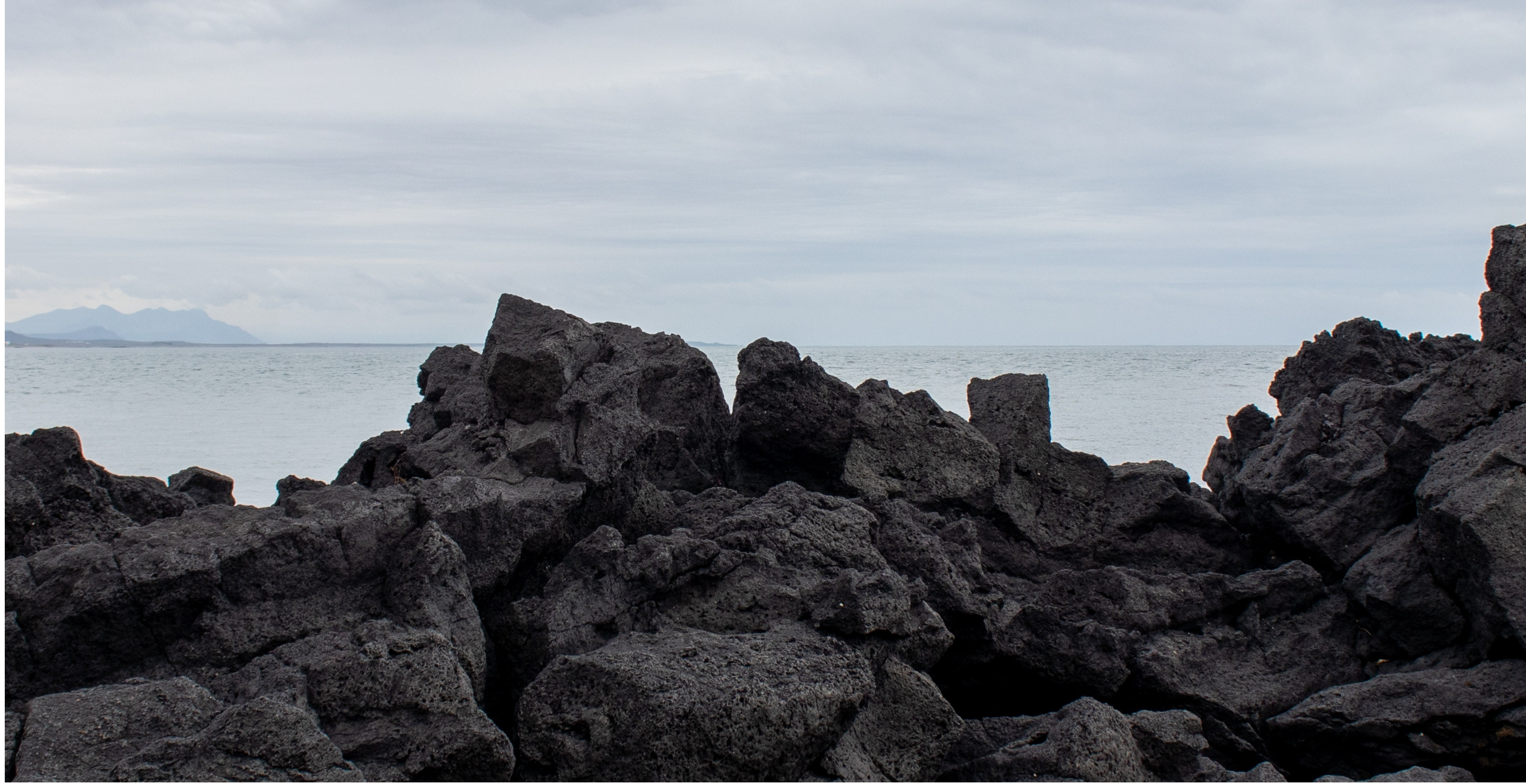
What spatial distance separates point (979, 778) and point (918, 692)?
1.40 feet

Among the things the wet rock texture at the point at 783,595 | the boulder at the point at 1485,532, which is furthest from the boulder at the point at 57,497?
the boulder at the point at 1485,532

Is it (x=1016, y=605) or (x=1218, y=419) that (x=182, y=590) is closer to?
(x=1016, y=605)

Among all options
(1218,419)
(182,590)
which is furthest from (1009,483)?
(1218,419)

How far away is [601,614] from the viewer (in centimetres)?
446

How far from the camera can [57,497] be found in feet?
15.3

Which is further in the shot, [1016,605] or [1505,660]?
[1016,605]

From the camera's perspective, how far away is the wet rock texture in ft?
11.8

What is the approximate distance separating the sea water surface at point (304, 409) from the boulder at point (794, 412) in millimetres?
3424

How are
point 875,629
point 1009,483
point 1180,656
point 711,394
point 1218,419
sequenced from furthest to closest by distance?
1. point 1218,419
2. point 711,394
3. point 1009,483
4. point 1180,656
5. point 875,629

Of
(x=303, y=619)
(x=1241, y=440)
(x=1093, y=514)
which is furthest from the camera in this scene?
(x=1241, y=440)

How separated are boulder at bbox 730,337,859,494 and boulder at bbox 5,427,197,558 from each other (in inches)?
125

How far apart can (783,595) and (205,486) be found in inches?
153

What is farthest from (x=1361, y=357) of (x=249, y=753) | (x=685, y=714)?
(x=249, y=753)

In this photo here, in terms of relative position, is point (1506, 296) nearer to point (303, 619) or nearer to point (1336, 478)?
point (1336, 478)
